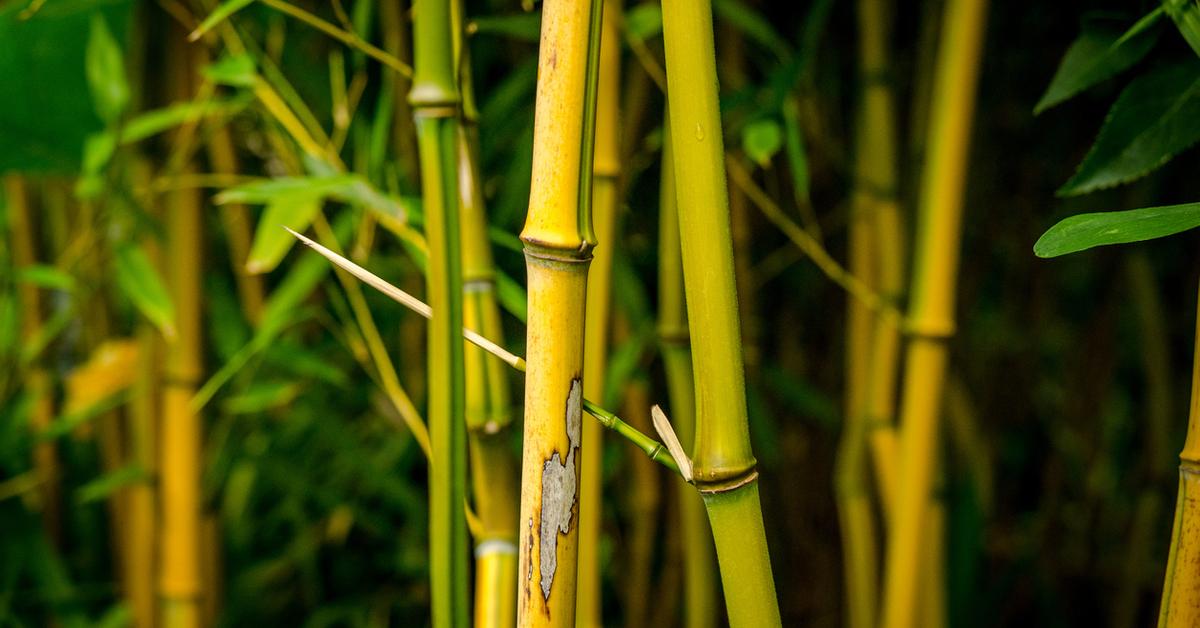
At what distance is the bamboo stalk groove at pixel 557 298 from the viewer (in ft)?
0.83

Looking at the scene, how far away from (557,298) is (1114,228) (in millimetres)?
152

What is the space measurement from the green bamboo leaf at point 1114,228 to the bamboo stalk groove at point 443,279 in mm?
173

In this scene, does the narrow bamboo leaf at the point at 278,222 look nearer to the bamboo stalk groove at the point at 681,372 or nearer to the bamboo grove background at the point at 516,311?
the bamboo grove background at the point at 516,311

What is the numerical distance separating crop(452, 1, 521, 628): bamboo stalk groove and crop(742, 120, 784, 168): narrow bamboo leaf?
0.50 ft

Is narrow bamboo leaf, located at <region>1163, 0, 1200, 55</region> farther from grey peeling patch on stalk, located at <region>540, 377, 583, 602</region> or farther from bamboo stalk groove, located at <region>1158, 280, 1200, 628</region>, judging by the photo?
grey peeling patch on stalk, located at <region>540, 377, 583, 602</region>

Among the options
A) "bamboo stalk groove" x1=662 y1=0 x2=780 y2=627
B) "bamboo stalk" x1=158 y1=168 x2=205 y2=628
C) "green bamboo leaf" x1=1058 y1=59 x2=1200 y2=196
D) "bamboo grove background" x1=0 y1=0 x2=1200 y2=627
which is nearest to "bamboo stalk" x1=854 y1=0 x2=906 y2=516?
"bamboo grove background" x1=0 y1=0 x2=1200 y2=627

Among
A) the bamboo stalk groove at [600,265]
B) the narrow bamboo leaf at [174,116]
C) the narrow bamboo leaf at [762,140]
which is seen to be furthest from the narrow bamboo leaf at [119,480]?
the narrow bamboo leaf at [762,140]

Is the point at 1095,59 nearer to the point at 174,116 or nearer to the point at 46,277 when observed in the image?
the point at 174,116

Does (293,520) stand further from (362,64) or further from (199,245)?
(362,64)

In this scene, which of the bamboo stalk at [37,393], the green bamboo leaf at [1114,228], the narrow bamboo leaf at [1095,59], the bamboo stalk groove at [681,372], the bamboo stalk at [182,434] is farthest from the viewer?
the bamboo stalk at [37,393]

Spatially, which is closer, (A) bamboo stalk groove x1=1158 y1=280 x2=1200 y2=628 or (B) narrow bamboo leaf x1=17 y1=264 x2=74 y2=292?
(A) bamboo stalk groove x1=1158 y1=280 x2=1200 y2=628

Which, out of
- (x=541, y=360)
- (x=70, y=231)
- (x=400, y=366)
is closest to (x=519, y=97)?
(x=400, y=366)

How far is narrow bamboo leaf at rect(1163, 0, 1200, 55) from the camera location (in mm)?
292

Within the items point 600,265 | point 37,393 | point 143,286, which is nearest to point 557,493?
point 600,265
